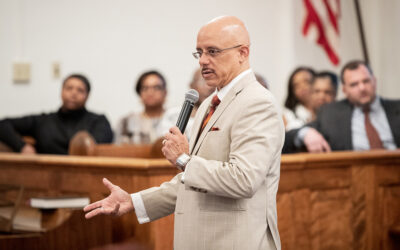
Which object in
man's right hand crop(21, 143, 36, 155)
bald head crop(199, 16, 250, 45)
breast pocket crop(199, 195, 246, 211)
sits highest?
bald head crop(199, 16, 250, 45)

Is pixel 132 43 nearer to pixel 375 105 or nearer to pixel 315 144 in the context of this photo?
pixel 375 105

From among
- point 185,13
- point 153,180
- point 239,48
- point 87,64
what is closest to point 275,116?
point 239,48

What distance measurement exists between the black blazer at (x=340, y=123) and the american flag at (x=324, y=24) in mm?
3276

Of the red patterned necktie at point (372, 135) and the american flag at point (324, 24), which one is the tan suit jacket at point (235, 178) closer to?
the red patterned necktie at point (372, 135)

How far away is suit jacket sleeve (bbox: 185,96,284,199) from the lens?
5.42 ft

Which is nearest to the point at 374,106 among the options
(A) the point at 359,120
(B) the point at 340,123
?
(A) the point at 359,120

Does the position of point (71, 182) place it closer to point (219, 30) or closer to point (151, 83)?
point (219, 30)

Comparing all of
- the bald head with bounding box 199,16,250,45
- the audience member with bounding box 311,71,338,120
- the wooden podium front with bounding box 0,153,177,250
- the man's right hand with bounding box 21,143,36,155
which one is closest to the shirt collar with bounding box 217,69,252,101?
the bald head with bounding box 199,16,250,45

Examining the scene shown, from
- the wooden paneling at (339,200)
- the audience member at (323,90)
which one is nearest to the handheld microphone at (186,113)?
the wooden paneling at (339,200)

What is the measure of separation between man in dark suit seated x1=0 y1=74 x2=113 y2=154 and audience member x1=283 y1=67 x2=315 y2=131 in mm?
1728

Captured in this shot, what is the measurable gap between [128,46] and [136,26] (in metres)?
0.26

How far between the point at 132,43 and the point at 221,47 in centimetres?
482

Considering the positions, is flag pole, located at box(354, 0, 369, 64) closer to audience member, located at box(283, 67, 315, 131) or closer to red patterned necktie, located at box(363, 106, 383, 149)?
audience member, located at box(283, 67, 315, 131)

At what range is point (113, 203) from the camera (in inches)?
77.7
